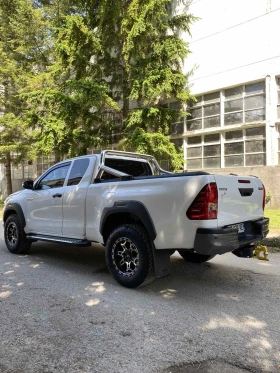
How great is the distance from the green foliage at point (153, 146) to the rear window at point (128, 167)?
7.73 metres

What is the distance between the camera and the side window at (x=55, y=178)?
5852mm

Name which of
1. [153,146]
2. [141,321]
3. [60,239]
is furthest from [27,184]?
[153,146]

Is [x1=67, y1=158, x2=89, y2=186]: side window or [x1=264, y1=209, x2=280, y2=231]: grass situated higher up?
[x1=67, y1=158, x2=89, y2=186]: side window

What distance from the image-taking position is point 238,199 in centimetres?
411

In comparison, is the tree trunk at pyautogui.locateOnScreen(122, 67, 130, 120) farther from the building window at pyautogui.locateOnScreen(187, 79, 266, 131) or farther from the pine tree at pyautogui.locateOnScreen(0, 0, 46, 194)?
the pine tree at pyautogui.locateOnScreen(0, 0, 46, 194)

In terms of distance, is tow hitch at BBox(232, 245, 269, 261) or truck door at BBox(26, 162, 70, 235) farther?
truck door at BBox(26, 162, 70, 235)

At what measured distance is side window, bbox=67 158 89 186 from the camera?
5400mm

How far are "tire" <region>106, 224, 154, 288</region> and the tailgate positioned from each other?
106 cm

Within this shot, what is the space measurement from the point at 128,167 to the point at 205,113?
35.1ft

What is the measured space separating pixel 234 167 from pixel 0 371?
520 inches

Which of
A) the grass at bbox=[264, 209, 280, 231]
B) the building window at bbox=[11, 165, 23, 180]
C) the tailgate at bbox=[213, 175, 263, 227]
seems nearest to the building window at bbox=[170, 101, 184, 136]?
the grass at bbox=[264, 209, 280, 231]

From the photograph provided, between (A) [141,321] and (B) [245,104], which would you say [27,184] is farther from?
(B) [245,104]

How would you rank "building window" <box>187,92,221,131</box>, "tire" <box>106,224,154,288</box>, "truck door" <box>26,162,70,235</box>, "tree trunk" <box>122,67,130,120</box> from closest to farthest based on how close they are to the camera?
"tire" <box>106,224,154,288</box>, "truck door" <box>26,162,70,235</box>, "building window" <box>187,92,221,131</box>, "tree trunk" <box>122,67,130,120</box>

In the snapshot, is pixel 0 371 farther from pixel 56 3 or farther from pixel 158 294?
pixel 56 3
